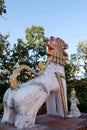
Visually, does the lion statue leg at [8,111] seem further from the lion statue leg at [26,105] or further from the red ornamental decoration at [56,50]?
the red ornamental decoration at [56,50]

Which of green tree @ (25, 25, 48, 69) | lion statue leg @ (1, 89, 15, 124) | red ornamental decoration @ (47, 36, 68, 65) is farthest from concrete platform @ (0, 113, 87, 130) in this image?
green tree @ (25, 25, 48, 69)

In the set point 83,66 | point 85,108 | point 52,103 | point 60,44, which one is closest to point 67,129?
point 52,103

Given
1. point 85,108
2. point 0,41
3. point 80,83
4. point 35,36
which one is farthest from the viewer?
point 80,83

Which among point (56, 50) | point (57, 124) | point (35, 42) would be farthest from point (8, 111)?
point (35, 42)

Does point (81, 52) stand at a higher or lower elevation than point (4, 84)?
higher

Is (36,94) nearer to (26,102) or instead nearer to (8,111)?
(26,102)

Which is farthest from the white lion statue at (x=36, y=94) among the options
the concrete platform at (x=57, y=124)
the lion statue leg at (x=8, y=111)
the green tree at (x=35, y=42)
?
the green tree at (x=35, y=42)

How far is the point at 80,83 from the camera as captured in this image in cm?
1803

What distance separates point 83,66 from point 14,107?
556 inches

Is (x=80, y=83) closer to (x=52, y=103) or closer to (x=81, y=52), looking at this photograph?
(x=81, y=52)

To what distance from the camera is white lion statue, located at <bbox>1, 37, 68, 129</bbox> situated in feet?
20.1

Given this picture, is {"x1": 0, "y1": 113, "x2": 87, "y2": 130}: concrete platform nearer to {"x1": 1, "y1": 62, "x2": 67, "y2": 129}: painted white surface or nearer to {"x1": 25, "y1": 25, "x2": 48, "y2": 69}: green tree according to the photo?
{"x1": 1, "y1": 62, "x2": 67, "y2": 129}: painted white surface

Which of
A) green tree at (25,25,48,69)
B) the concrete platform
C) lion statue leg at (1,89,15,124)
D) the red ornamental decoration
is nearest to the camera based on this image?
the concrete platform

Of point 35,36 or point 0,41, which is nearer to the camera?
point 0,41
